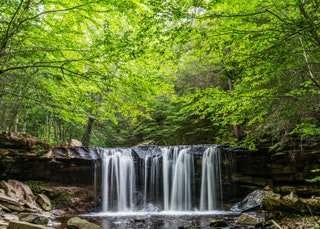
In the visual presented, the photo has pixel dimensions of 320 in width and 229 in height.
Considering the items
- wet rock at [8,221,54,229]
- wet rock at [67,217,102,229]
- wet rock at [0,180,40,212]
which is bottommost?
wet rock at [67,217,102,229]

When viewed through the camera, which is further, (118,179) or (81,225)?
(118,179)

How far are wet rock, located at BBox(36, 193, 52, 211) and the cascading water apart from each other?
273cm

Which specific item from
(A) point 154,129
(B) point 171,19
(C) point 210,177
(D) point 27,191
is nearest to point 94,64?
(B) point 171,19

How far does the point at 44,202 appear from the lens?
10273mm

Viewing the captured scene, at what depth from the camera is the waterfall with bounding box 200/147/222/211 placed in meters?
12.0

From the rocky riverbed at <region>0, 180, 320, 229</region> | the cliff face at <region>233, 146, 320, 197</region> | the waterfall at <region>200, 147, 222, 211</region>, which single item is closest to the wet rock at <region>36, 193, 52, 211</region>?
the rocky riverbed at <region>0, 180, 320, 229</region>

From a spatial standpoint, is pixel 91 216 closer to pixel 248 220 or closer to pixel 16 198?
pixel 16 198

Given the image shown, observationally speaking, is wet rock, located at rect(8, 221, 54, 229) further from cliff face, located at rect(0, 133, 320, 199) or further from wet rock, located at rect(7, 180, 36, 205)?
cliff face, located at rect(0, 133, 320, 199)

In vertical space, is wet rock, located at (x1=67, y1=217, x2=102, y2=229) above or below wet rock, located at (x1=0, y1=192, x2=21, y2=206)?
below

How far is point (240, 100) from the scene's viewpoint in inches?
211

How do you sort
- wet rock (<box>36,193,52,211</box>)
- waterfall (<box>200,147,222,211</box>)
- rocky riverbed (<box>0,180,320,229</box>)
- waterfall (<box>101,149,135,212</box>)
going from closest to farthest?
rocky riverbed (<box>0,180,320,229</box>) < wet rock (<box>36,193,52,211</box>) < waterfall (<box>200,147,222,211</box>) < waterfall (<box>101,149,135,212</box>)

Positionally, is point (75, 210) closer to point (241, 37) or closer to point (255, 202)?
point (255, 202)

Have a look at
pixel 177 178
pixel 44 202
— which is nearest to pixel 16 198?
pixel 44 202

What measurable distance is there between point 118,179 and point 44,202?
3756mm
